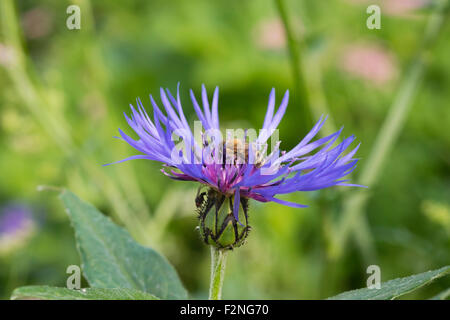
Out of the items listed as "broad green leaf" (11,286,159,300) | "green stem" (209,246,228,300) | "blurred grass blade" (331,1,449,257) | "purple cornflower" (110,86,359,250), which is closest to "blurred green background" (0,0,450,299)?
"blurred grass blade" (331,1,449,257)

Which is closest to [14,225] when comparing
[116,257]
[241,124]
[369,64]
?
[241,124]

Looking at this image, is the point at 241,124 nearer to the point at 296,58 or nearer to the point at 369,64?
the point at 369,64

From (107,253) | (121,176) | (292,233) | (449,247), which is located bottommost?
(107,253)

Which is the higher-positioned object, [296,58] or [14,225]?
[296,58]
